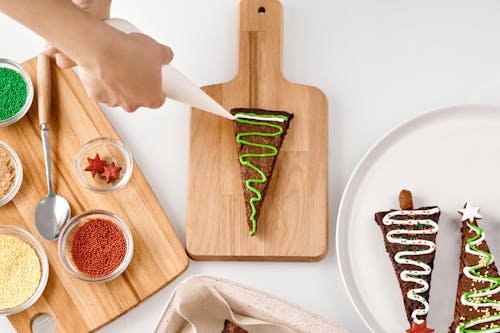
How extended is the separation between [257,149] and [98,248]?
42 cm

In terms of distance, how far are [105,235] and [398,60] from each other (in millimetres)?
771

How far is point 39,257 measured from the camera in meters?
1.44

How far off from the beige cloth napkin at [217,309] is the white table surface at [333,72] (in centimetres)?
13

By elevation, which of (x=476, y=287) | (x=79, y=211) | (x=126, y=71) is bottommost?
(x=476, y=287)

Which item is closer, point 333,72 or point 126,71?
point 126,71

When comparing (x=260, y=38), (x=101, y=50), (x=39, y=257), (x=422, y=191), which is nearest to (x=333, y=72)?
(x=260, y=38)

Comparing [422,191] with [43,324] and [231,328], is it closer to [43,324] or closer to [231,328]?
[231,328]

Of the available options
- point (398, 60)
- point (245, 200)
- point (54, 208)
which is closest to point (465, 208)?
point (398, 60)

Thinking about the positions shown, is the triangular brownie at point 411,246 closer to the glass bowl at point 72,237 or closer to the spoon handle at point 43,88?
the glass bowl at point 72,237

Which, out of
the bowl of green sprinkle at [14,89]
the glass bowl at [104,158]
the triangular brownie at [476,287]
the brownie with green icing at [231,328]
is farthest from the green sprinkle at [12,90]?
the triangular brownie at [476,287]

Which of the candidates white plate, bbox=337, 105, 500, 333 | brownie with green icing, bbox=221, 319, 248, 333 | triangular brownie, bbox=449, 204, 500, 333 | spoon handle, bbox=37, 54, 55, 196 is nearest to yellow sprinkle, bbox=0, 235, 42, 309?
spoon handle, bbox=37, 54, 55, 196

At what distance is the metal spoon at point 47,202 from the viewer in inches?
56.7

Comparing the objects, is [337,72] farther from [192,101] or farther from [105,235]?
[105,235]

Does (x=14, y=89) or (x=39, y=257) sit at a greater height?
(x=14, y=89)
